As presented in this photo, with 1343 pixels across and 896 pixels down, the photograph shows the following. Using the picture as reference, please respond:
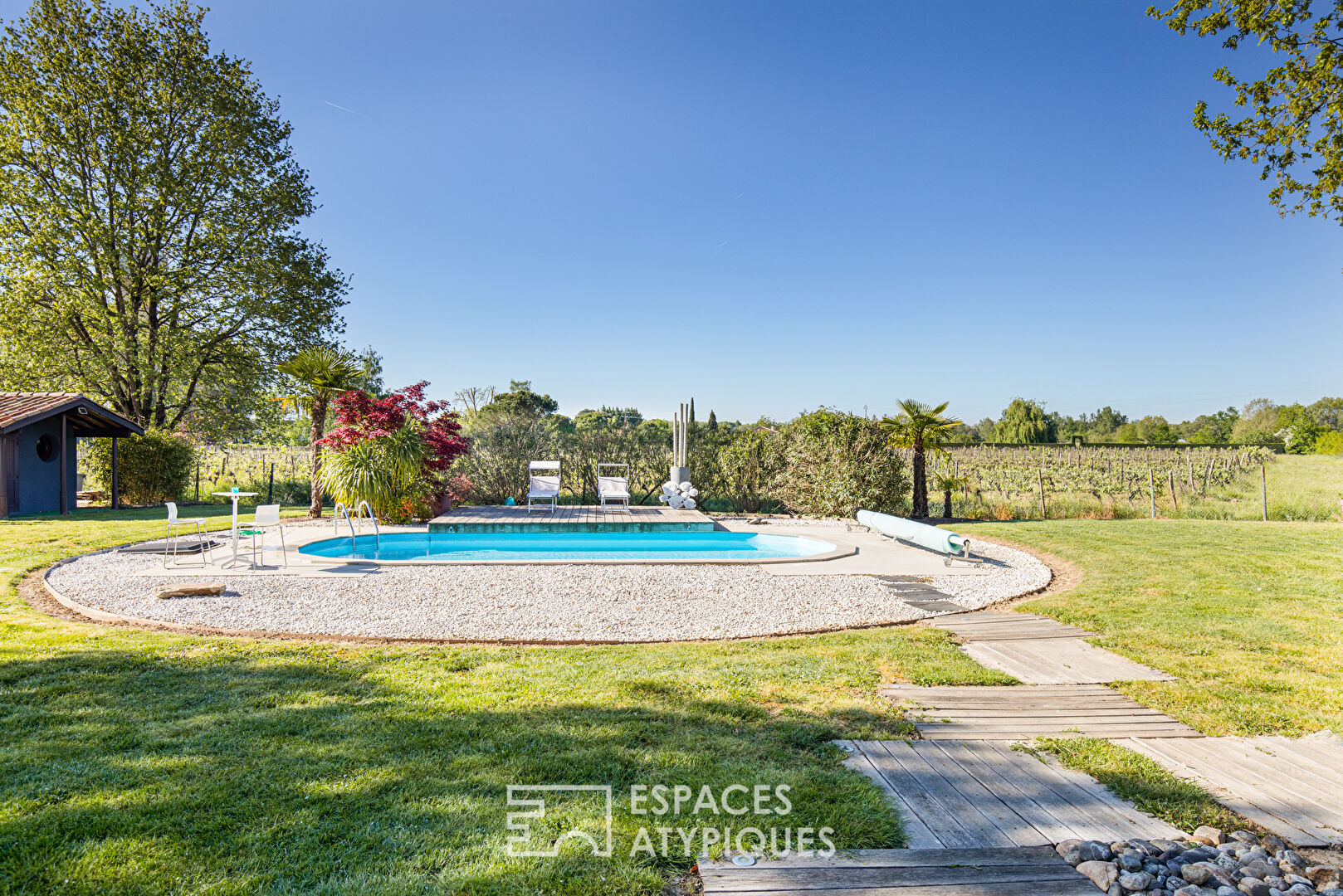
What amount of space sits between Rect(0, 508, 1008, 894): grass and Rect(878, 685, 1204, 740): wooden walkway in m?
0.21

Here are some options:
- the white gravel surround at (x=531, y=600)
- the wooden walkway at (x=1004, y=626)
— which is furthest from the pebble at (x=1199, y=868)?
the white gravel surround at (x=531, y=600)

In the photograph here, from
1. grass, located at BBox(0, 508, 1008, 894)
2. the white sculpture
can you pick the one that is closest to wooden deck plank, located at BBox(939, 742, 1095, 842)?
grass, located at BBox(0, 508, 1008, 894)

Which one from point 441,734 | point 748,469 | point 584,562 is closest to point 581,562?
point 584,562

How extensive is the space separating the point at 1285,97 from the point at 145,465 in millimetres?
20021

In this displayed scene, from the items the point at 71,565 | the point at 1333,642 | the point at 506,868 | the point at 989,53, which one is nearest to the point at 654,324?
the point at 989,53

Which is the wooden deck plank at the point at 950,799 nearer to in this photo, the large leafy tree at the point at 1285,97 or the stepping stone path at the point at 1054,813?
the stepping stone path at the point at 1054,813

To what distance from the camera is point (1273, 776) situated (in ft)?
8.52

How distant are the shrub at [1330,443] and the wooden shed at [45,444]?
4522 centimetres

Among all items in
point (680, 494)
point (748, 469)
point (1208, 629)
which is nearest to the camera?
point (1208, 629)

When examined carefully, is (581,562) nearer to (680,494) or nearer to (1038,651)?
(1038,651)

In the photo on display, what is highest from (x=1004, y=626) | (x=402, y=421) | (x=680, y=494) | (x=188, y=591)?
(x=402, y=421)

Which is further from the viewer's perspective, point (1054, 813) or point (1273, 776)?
point (1273, 776)

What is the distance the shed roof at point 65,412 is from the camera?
1213 centimetres

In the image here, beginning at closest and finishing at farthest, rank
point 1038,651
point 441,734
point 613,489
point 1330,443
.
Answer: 1. point 441,734
2. point 1038,651
3. point 613,489
4. point 1330,443
